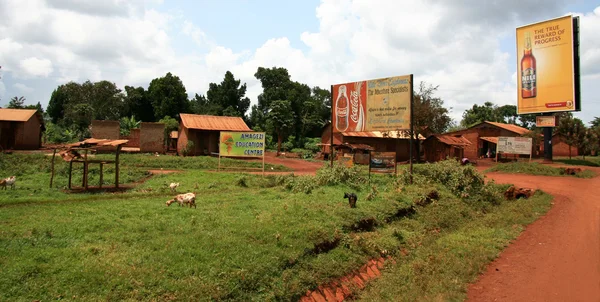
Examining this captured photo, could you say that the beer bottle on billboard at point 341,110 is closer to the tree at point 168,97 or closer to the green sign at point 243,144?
the green sign at point 243,144

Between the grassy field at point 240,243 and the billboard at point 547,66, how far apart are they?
75.4 ft

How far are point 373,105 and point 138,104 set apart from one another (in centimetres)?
4783

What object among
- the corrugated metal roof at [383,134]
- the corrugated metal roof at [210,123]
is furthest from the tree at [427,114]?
the corrugated metal roof at [210,123]

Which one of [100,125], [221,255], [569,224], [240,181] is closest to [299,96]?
[100,125]

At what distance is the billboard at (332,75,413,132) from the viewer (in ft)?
57.9

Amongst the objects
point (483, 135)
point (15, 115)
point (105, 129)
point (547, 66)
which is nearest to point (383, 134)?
point (547, 66)

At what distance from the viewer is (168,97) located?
54281mm

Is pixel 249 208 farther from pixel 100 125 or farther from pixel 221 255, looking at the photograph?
pixel 100 125

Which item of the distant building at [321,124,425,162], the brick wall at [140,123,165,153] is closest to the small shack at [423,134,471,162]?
the distant building at [321,124,425,162]

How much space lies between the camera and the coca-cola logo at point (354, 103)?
1942cm

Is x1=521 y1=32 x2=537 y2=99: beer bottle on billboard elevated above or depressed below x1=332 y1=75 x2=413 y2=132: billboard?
above

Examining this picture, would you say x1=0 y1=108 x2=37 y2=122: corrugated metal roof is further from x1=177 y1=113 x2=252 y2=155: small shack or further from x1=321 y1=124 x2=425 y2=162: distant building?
x1=321 y1=124 x2=425 y2=162: distant building

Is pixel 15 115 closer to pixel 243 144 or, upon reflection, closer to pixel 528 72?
pixel 243 144

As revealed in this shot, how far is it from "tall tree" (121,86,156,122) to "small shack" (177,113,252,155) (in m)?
23.3
